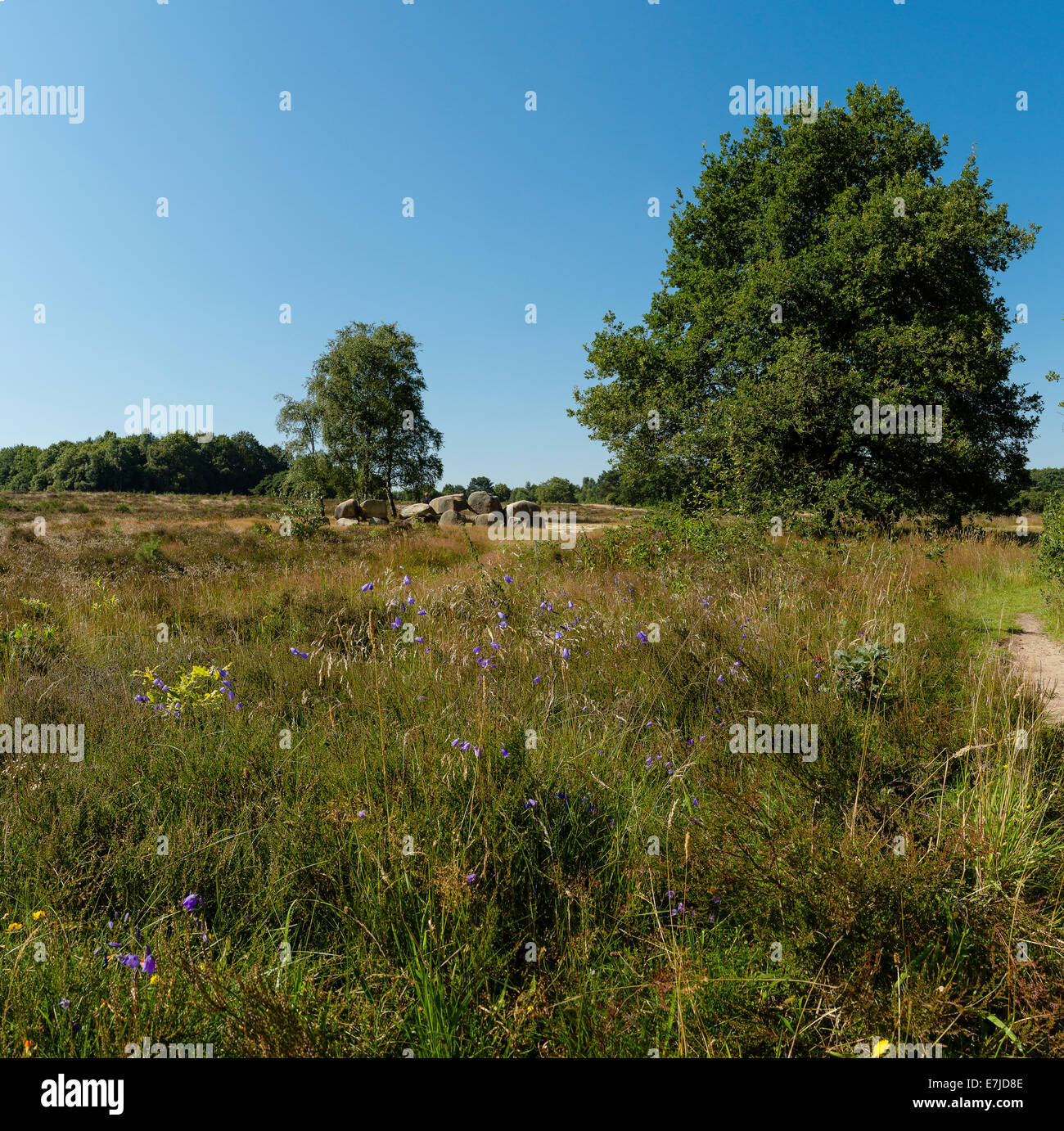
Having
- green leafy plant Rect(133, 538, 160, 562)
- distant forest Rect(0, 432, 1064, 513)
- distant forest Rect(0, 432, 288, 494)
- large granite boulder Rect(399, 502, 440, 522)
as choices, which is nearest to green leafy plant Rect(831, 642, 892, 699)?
green leafy plant Rect(133, 538, 160, 562)

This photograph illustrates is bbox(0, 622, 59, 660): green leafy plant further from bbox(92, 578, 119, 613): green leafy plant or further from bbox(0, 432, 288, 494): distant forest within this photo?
bbox(0, 432, 288, 494): distant forest

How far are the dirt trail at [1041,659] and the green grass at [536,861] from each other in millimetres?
414

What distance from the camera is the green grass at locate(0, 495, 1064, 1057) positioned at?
164 centimetres

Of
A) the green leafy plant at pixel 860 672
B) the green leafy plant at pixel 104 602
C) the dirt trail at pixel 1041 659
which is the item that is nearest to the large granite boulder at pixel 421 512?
the green leafy plant at pixel 104 602

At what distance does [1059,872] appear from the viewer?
215 cm

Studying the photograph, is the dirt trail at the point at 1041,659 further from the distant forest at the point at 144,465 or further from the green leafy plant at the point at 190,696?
the distant forest at the point at 144,465

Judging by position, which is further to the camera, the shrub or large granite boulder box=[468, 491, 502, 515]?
large granite boulder box=[468, 491, 502, 515]

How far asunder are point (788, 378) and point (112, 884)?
15.8 metres

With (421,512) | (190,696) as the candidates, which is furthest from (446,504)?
(190,696)

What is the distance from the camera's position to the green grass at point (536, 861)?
1637 mm

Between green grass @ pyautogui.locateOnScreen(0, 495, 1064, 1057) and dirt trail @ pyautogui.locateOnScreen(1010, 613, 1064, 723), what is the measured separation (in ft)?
1.36

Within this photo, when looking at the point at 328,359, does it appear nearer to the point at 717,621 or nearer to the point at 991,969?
the point at 717,621

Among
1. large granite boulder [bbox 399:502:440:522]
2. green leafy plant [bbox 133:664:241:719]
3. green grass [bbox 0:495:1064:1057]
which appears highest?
large granite boulder [bbox 399:502:440:522]

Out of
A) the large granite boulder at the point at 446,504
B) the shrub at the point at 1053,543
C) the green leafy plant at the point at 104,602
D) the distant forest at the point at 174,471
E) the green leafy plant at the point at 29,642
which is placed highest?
the distant forest at the point at 174,471
